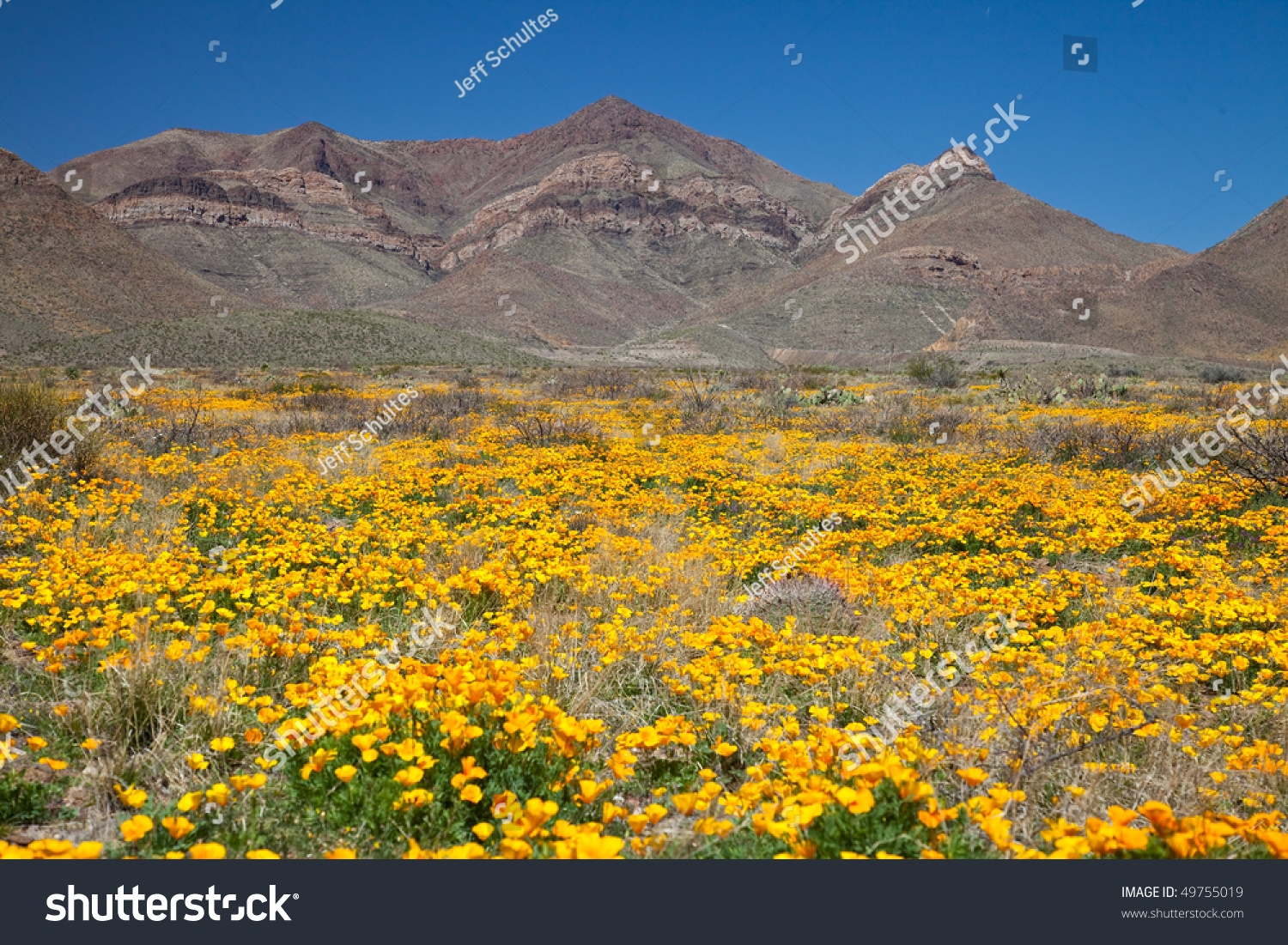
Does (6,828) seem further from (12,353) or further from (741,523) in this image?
(12,353)

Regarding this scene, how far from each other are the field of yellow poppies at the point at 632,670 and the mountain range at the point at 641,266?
85.0 ft

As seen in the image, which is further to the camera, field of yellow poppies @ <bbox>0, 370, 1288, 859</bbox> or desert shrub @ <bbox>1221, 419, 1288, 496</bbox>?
desert shrub @ <bbox>1221, 419, 1288, 496</bbox>

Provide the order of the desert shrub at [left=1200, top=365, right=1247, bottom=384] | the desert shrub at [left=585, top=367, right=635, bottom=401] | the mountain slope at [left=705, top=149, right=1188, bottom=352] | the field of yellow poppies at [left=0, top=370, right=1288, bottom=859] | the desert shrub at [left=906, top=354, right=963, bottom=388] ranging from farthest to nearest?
1. the mountain slope at [left=705, top=149, right=1188, bottom=352]
2. the desert shrub at [left=1200, top=365, right=1247, bottom=384]
3. the desert shrub at [left=906, top=354, right=963, bottom=388]
4. the desert shrub at [left=585, top=367, right=635, bottom=401]
5. the field of yellow poppies at [left=0, top=370, right=1288, bottom=859]

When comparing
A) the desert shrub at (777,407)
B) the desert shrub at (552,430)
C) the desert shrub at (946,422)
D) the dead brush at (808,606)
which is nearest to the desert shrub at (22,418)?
the desert shrub at (552,430)

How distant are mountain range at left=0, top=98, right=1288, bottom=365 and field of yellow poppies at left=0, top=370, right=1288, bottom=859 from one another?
85.0 feet

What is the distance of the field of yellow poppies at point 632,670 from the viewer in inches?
95.2

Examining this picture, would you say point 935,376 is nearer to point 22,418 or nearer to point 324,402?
point 324,402

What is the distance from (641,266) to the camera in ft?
484

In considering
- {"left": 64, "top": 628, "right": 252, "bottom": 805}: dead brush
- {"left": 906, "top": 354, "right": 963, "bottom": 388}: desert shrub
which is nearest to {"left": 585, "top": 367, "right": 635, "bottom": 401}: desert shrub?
{"left": 906, "top": 354, "right": 963, "bottom": 388}: desert shrub

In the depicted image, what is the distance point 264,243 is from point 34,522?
16034 centimetres

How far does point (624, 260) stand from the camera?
147 m

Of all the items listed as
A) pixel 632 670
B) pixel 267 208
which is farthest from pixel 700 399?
pixel 267 208

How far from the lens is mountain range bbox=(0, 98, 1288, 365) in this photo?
77.1 m

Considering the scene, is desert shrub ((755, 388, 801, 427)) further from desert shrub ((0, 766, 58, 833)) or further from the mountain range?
desert shrub ((0, 766, 58, 833))
